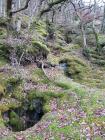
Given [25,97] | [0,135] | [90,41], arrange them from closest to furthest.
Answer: [0,135] < [25,97] < [90,41]

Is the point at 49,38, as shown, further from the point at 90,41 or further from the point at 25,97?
the point at 25,97

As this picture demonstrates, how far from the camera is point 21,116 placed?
1941 cm

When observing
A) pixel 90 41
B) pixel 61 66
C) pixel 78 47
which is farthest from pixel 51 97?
pixel 90 41

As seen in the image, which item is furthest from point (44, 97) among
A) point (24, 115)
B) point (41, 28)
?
point (41, 28)

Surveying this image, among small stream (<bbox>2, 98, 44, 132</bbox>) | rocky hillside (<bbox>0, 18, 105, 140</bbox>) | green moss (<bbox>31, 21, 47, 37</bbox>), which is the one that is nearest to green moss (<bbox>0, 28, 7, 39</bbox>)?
rocky hillside (<bbox>0, 18, 105, 140</bbox>)

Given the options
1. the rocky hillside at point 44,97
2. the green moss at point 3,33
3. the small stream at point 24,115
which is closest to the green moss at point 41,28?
the green moss at point 3,33

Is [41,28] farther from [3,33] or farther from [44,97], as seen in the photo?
[44,97]

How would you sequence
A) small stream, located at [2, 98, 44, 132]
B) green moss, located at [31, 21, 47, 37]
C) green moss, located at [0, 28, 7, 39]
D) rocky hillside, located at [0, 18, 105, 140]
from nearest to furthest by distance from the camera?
rocky hillside, located at [0, 18, 105, 140], small stream, located at [2, 98, 44, 132], green moss, located at [0, 28, 7, 39], green moss, located at [31, 21, 47, 37]

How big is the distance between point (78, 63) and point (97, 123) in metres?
18.3

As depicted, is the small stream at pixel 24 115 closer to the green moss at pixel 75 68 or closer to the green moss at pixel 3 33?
the green moss at pixel 75 68

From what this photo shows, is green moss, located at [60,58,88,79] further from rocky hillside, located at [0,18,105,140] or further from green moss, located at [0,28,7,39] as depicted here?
green moss, located at [0,28,7,39]

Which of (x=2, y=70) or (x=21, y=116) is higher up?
(x=2, y=70)

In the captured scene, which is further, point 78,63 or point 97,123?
point 78,63

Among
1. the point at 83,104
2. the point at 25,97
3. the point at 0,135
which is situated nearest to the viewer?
the point at 0,135
